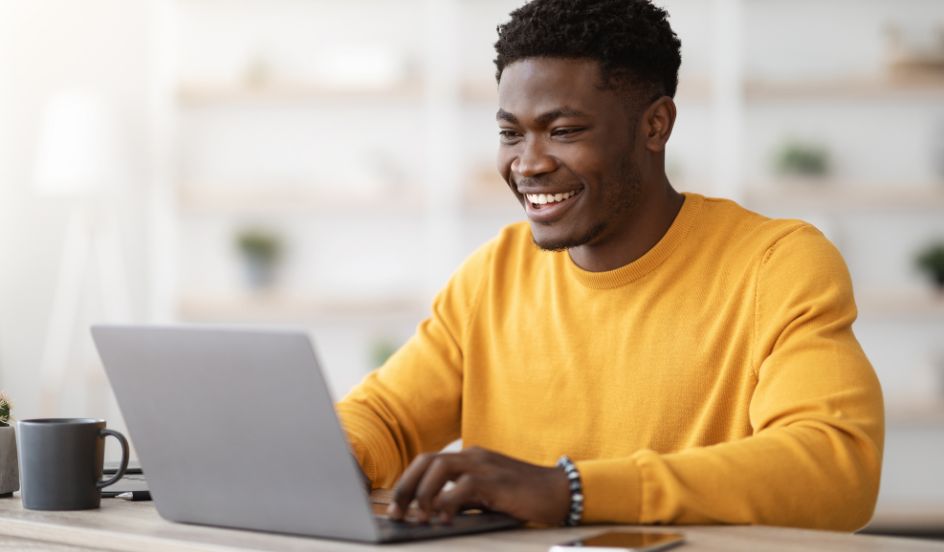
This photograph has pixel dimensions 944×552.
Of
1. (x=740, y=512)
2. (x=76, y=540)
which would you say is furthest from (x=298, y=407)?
(x=740, y=512)

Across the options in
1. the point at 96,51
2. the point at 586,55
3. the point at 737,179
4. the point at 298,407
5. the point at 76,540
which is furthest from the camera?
the point at 96,51

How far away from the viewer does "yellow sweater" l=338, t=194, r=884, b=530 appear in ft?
4.51

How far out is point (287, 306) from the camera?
4.96m

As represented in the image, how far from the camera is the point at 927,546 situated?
119cm

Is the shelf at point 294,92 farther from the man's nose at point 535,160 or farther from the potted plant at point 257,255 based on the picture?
the man's nose at point 535,160

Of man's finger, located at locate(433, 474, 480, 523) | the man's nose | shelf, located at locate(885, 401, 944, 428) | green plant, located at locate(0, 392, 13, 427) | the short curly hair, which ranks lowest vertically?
shelf, located at locate(885, 401, 944, 428)

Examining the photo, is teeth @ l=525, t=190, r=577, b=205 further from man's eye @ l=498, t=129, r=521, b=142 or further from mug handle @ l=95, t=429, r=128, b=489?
mug handle @ l=95, t=429, r=128, b=489

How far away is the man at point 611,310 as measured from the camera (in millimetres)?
1590

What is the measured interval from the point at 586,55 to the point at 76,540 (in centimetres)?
91

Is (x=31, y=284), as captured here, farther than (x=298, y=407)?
Yes

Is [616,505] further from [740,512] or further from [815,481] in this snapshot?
[815,481]

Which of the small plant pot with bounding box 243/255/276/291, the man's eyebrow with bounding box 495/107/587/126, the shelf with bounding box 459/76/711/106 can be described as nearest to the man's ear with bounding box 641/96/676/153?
the man's eyebrow with bounding box 495/107/587/126

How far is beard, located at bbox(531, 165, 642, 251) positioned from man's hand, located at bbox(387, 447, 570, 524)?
560 millimetres

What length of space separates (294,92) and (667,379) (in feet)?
11.5
